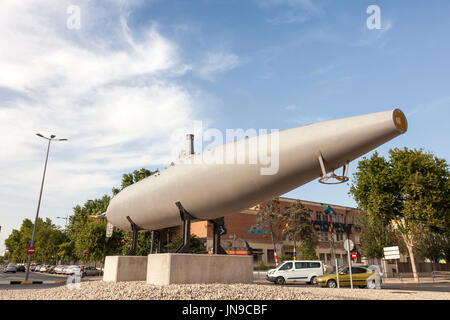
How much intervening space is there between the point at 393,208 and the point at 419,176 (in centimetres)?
437

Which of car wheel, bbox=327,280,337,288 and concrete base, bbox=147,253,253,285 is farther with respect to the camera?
car wheel, bbox=327,280,337,288

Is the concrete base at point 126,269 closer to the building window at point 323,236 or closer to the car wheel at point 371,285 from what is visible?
the car wheel at point 371,285

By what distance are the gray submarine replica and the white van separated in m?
16.1

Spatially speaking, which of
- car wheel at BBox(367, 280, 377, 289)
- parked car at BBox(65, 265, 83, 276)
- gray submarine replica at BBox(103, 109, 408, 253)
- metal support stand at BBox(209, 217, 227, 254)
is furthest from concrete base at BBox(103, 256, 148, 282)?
parked car at BBox(65, 265, 83, 276)

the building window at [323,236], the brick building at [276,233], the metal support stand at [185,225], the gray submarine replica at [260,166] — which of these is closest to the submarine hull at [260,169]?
the gray submarine replica at [260,166]

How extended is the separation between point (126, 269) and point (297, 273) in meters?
15.8

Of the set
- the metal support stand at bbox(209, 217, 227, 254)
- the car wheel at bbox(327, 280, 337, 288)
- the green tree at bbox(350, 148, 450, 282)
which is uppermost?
the green tree at bbox(350, 148, 450, 282)

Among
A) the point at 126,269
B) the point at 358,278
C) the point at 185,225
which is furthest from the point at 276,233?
the point at 185,225

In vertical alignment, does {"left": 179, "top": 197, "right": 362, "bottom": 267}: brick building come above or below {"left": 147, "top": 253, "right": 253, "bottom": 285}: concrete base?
above

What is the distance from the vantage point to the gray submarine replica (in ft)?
21.2

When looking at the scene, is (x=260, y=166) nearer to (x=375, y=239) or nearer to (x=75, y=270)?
(x=75, y=270)

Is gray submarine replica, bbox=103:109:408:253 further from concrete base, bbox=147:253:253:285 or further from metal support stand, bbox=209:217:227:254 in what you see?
concrete base, bbox=147:253:253:285

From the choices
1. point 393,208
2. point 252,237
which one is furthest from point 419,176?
point 252,237
